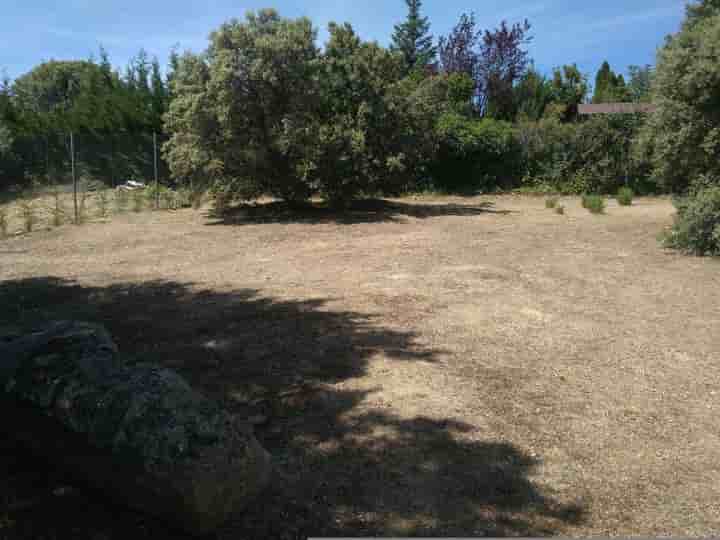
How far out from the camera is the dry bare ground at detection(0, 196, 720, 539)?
8.71 feet

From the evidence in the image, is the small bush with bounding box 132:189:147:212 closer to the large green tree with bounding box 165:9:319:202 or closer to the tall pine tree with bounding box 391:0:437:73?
the large green tree with bounding box 165:9:319:202

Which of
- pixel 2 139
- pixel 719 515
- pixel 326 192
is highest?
pixel 2 139

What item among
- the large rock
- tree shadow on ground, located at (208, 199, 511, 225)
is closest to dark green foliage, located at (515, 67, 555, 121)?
tree shadow on ground, located at (208, 199, 511, 225)

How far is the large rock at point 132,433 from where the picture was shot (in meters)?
2.22

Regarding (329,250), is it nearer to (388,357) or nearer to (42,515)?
(388,357)

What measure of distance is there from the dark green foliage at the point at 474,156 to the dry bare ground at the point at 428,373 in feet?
40.1

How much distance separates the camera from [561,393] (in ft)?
13.0

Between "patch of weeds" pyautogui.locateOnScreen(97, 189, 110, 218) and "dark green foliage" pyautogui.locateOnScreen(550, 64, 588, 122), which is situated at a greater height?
"dark green foliage" pyautogui.locateOnScreen(550, 64, 588, 122)

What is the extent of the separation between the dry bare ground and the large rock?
20 centimetres

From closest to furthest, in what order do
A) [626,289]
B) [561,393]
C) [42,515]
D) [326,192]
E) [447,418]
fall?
1. [42,515]
2. [447,418]
3. [561,393]
4. [626,289]
5. [326,192]

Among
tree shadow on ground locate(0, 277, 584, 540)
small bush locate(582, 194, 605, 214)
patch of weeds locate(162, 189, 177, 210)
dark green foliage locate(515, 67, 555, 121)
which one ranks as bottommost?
tree shadow on ground locate(0, 277, 584, 540)

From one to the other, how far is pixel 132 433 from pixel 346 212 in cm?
1282

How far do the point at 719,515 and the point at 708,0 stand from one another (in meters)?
10.7

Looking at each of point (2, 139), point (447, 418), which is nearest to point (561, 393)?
point (447, 418)
